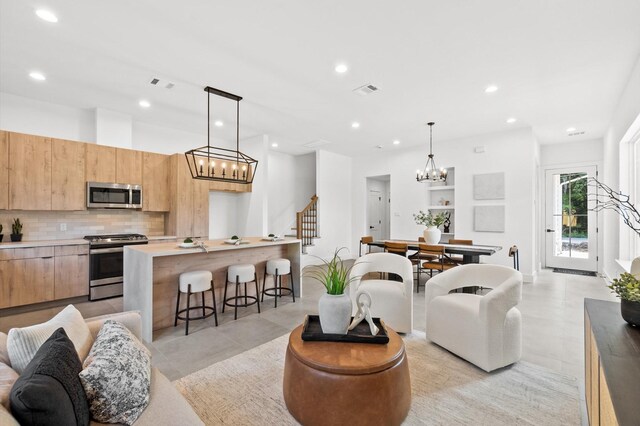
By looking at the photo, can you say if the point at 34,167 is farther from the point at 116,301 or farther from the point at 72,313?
the point at 72,313

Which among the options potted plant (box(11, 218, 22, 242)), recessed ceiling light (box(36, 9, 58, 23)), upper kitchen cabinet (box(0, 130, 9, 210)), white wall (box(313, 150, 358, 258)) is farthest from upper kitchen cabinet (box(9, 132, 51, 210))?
white wall (box(313, 150, 358, 258))

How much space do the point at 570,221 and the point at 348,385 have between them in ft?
24.9

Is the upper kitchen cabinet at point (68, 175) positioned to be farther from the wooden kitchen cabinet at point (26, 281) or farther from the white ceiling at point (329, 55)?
the wooden kitchen cabinet at point (26, 281)

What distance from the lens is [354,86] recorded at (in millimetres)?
3906

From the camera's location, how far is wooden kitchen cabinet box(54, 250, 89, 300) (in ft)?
13.5

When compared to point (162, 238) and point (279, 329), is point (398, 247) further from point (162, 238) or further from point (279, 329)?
point (162, 238)

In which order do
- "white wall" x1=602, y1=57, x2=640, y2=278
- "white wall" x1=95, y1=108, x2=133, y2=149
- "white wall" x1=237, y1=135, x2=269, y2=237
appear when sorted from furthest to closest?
"white wall" x1=237, y1=135, x2=269, y2=237, "white wall" x1=95, y1=108, x2=133, y2=149, "white wall" x1=602, y1=57, x2=640, y2=278

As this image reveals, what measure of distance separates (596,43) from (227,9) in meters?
3.52

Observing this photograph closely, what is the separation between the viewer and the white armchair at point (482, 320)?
7.71 ft

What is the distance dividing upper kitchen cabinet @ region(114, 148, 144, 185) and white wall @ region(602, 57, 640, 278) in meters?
6.83

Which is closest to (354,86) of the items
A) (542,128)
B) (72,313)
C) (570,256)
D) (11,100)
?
(72,313)

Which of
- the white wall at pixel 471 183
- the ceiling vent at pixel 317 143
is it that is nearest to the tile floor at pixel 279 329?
the white wall at pixel 471 183

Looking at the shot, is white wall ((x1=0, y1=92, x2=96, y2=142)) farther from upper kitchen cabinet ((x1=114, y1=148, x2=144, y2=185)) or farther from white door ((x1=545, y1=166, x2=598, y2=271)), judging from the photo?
white door ((x1=545, y1=166, x2=598, y2=271))

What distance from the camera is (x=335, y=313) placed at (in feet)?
6.41
